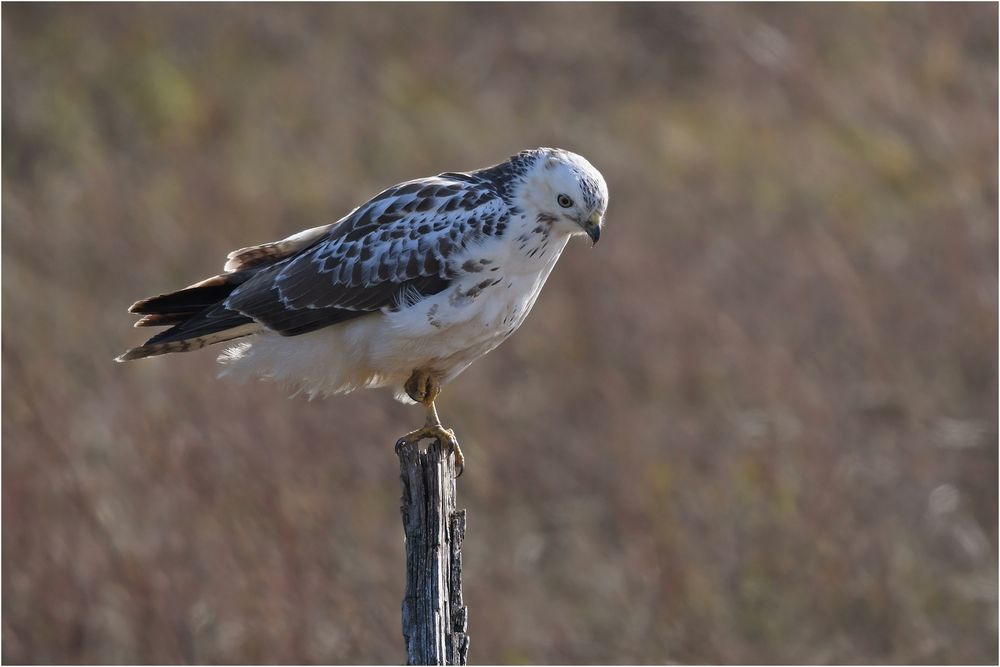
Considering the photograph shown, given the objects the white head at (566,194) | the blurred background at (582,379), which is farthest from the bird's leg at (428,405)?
the blurred background at (582,379)

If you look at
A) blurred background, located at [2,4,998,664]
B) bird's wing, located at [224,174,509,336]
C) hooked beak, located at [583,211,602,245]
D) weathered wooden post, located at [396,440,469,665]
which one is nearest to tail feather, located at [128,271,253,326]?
bird's wing, located at [224,174,509,336]

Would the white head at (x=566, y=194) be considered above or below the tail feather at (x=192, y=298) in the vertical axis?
below

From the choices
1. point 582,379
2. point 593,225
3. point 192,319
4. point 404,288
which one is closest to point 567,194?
point 593,225

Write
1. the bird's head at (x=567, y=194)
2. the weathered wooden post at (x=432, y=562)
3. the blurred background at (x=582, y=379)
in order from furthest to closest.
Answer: the blurred background at (x=582, y=379)
the bird's head at (x=567, y=194)
the weathered wooden post at (x=432, y=562)

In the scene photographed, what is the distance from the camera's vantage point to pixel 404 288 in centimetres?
467

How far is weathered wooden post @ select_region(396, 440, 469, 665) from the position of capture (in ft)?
13.4

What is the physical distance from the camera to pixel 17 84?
13031 millimetres

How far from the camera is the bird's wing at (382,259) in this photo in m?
4.59

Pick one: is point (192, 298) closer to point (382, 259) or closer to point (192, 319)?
point (192, 319)

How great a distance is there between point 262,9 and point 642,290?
25.0 ft

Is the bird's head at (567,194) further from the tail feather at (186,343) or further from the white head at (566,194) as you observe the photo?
the tail feather at (186,343)

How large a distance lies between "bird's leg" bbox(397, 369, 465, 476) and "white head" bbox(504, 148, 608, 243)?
2.57 feet

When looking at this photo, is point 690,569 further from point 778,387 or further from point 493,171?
point 493,171

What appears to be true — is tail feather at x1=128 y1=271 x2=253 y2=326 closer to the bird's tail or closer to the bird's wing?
the bird's tail
